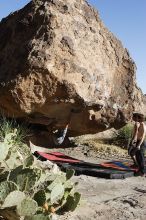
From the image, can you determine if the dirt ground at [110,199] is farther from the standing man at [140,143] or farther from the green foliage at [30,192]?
the standing man at [140,143]

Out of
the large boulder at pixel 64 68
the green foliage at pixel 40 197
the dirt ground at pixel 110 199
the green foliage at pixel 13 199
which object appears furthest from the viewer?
the large boulder at pixel 64 68

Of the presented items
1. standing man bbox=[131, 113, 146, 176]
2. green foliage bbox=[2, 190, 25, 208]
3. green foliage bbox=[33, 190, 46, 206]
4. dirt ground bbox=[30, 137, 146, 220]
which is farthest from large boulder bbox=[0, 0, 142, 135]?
green foliage bbox=[2, 190, 25, 208]

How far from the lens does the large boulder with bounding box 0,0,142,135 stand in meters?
9.80

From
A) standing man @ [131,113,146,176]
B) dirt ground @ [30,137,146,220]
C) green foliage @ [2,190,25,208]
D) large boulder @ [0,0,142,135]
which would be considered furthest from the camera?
standing man @ [131,113,146,176]

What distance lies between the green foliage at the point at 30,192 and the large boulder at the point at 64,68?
3.65 metres

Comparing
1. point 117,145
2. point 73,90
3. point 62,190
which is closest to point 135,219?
point 62,190

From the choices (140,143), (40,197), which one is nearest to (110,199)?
(40,197)

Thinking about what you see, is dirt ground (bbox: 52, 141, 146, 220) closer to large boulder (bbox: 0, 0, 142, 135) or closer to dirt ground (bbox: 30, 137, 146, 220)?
dirt ground (bbox: 30, 137, 146, 220)

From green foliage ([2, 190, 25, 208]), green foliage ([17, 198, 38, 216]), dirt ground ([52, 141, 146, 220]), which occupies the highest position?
green foliage ([2, 190, 25, 208])

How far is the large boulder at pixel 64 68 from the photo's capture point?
9.80 m

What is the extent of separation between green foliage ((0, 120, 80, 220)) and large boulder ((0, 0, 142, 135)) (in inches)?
144

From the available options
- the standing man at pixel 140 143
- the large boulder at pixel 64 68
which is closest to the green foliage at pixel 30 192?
the large boulder at pixel 64 68

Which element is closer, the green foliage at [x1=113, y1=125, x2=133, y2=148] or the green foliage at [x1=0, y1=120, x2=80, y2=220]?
the green foliage at [x1=0, y1=120, x2=80, y2=220]

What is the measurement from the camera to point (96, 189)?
7.95m
